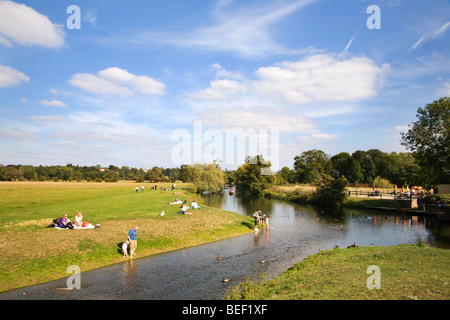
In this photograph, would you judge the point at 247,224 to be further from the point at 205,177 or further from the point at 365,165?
the point at 365,165

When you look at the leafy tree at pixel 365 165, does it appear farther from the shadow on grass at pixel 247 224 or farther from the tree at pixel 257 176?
the shadow on grass at pixel 247 224

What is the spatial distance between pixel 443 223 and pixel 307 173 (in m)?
90.7

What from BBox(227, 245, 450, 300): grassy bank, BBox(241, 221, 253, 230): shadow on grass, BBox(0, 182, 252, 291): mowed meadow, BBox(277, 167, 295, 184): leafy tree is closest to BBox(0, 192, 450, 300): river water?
BBox(0, 182, 252, 291): mowed meadow

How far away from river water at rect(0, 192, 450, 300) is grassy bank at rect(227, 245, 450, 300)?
128 inches

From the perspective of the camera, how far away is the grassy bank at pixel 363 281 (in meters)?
11.4

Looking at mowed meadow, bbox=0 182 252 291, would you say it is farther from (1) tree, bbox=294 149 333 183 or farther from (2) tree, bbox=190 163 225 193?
(1) tree, bbox=294 149 333 183

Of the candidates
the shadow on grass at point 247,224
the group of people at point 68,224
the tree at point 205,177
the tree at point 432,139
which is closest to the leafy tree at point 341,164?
the tree at point 205,177

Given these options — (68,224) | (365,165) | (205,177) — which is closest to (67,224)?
(68,224)

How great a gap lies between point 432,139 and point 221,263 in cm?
4273

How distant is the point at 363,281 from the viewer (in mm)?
13070

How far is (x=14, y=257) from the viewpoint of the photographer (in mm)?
18578

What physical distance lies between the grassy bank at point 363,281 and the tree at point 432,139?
32.0 meters
